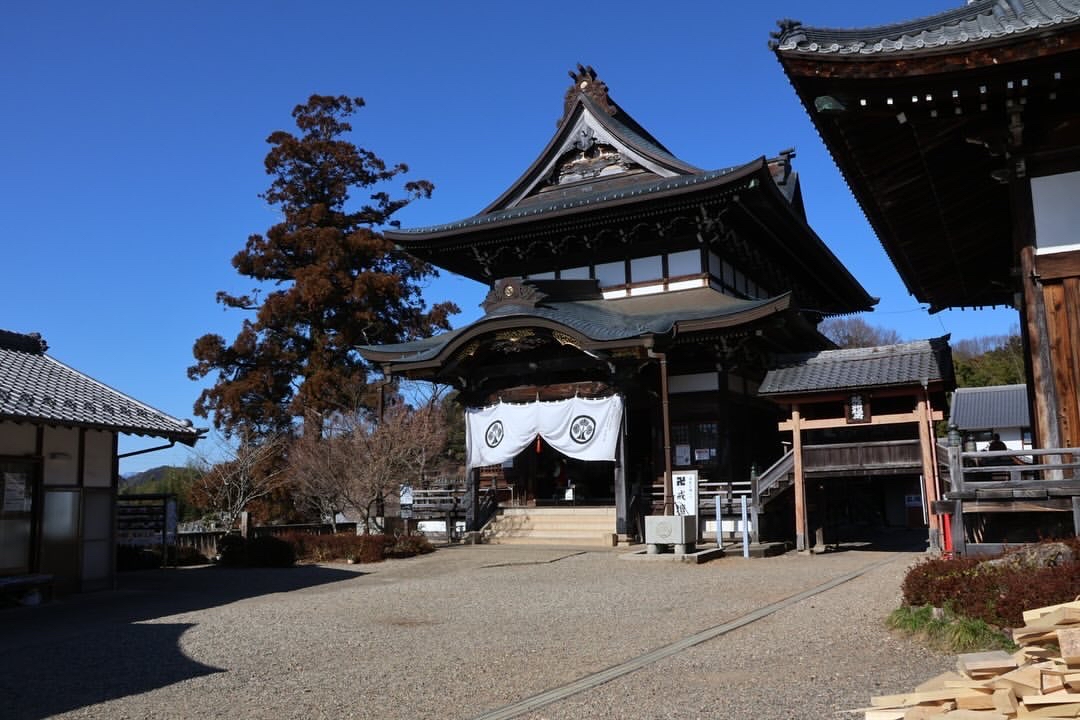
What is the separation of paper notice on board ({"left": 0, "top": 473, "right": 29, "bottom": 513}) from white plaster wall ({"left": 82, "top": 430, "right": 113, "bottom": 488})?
1113 mm

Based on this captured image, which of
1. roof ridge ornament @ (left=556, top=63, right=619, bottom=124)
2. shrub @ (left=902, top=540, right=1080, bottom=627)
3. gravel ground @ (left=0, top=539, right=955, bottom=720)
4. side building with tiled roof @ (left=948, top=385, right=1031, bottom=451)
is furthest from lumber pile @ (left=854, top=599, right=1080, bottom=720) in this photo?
side building with tiled roof @ (left=948, top=385, right=1031, bottom=451)

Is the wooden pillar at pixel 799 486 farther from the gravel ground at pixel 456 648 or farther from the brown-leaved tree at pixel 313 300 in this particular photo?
the brown-leaved tree at pixel 313 300

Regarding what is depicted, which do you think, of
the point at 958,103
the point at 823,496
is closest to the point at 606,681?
the point at 958,103

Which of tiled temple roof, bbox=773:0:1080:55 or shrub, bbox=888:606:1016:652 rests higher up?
tiled temple roof, bbox=773:0:1080:55

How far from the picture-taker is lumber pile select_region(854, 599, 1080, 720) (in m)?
4.26

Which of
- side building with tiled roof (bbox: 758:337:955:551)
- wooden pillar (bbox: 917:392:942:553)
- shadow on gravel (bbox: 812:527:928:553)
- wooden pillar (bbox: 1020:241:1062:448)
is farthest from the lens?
shadow on gravel (bbox: 812:527:928:553)

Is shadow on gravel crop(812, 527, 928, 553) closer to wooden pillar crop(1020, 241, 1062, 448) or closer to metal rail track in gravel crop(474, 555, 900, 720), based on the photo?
metal rail track in gravel crop(474, 555, 900, 720)

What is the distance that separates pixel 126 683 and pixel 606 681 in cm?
388

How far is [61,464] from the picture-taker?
12852mm

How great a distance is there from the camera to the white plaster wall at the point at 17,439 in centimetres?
1189

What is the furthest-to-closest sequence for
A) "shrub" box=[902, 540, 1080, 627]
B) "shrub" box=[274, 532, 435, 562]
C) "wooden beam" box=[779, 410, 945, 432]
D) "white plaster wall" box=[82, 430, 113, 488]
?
"shrub" box=[274, 532, 435, 562] < "wooden beam" box=[779, 410, 945, 432] < "white plaster wall" box=[82, 430, 113, 488] < "shrub" box=[902, 540, 1080, 627]

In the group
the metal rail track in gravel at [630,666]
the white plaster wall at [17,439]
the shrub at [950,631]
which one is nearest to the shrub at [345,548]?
the white plaster wall at [17,439]

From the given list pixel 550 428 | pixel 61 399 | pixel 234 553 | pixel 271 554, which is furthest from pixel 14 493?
pixel 550 428

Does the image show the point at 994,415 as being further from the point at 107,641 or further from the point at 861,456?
the point at 107,641
